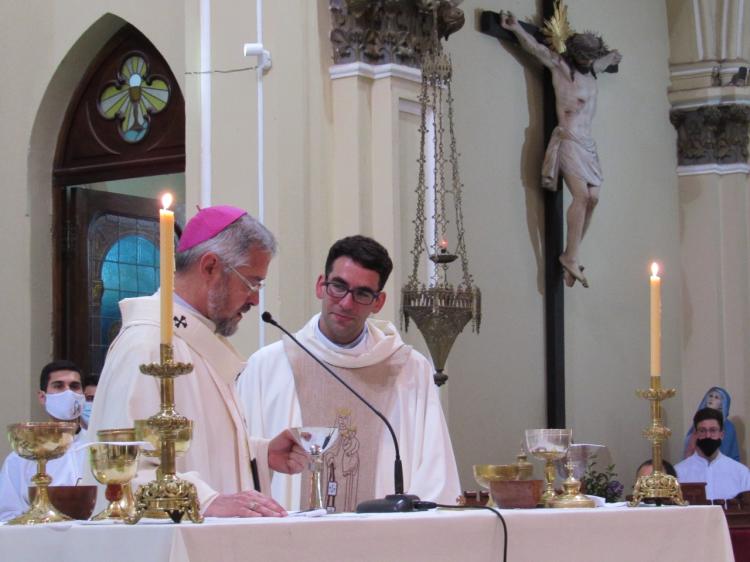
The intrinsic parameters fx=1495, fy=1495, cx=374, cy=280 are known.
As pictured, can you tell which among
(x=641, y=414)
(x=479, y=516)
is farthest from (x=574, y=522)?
(x=641, y=414)

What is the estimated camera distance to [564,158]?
9.77 m

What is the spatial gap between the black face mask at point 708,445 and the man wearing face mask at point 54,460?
177 inches

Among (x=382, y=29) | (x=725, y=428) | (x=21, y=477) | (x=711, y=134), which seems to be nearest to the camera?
(x=21, y=477)

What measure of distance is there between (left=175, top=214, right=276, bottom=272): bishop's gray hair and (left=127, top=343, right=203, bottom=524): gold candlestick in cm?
106

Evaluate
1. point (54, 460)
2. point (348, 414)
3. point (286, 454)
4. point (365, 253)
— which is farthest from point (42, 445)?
point (54, 460)

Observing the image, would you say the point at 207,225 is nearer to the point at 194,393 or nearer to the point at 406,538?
the point at 194,393

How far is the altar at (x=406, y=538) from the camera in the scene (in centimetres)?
279

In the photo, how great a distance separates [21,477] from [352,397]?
5.71 ft

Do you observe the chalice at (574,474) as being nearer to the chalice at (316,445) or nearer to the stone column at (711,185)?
the chalice at (316,445)

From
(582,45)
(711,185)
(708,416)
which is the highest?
(582,45)

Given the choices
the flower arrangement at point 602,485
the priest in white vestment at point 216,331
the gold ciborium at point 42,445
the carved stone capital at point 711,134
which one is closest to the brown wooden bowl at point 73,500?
the gold ciborium at point 42,445

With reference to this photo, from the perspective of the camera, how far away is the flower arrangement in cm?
959

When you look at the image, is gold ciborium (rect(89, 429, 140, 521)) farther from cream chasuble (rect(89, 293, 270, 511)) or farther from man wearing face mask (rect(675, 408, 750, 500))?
man wearing face mask (rect(675, 408, 750, 500))

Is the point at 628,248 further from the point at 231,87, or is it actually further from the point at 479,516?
the point at 479,516
